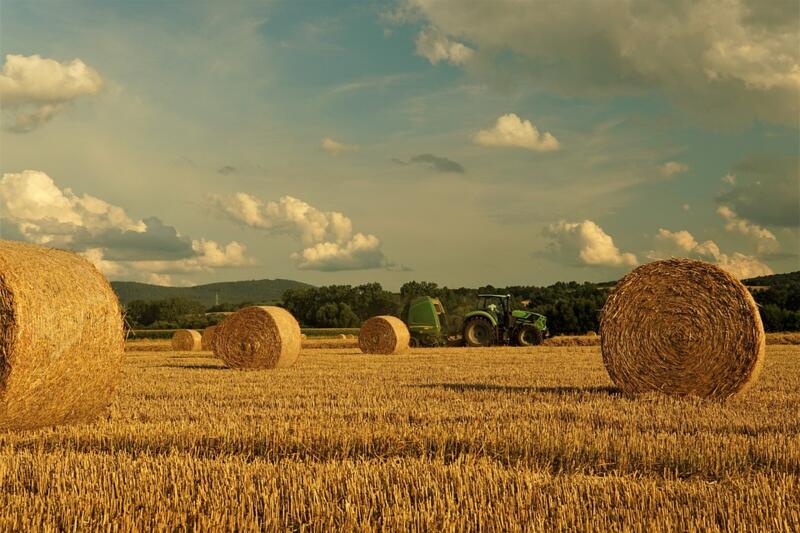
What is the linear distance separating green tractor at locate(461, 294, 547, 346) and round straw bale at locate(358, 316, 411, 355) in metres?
3.38

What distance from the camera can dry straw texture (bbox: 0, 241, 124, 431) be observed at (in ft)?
23.5

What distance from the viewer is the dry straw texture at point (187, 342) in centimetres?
2869

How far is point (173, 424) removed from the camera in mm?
6953

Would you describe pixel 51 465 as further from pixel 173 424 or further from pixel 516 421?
pixel 516 421

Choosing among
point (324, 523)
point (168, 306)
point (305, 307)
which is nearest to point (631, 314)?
point (324, 523)

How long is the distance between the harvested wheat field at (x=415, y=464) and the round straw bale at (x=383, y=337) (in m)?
12.3

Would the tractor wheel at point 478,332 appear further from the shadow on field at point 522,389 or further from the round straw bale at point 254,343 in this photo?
the shadow on field at point 522,389

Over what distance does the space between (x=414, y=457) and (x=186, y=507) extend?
1845 mm

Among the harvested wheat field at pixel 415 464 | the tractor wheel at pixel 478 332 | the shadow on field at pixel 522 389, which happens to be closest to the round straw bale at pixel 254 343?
the shadow on field at pixel 522 389

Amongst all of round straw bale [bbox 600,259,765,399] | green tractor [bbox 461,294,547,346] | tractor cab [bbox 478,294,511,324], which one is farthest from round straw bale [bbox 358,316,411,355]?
round straw bale [bbox 600,259,765,399]

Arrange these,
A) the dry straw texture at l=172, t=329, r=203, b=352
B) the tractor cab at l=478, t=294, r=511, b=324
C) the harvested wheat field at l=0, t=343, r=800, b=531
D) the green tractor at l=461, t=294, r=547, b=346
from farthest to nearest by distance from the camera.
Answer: the dry straw texture at l=172, t=329, r=203, b=352, the tractor cab at l=478, t=294, r=511, b=324, the green tractor at l=461, t=294, r=547, b=346, the harvested wheat field at l=0, t=343, r=800, b=531

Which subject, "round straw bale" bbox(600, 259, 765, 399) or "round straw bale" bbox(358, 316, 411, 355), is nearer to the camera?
"round straw bale" bbox(600, 259, 765, 399)

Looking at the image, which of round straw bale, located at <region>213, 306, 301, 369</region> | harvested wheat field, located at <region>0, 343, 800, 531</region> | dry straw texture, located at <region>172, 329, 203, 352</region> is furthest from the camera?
dry straw texture, located at <region>172, 329, 203, 352</region>

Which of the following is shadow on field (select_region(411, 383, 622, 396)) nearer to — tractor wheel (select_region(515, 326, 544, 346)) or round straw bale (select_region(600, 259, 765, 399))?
round straw bale (select_region(600, 259, 765, 399))
